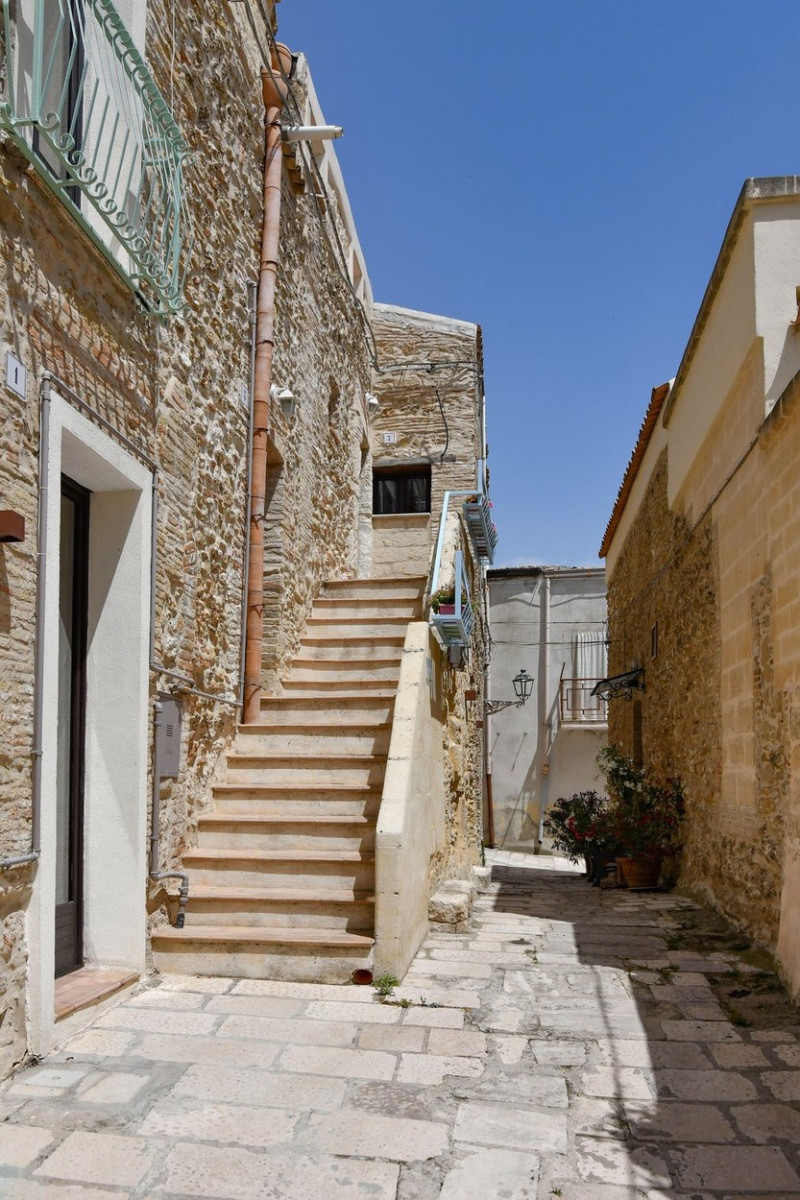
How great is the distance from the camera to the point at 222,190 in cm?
614

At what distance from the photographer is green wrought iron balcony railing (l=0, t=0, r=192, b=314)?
3.40 meters

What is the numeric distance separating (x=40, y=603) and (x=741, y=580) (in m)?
4.36

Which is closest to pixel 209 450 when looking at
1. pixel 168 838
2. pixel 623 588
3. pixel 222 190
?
pixel 222 190

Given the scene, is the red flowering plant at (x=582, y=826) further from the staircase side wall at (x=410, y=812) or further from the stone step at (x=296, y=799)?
the stone step at (x=296, y=799)

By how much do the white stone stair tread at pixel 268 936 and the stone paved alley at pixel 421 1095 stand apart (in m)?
0.20

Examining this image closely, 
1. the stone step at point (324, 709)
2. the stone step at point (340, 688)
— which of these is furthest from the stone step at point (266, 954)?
the stone step at point (340, 688)

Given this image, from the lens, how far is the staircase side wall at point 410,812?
4.52 meters

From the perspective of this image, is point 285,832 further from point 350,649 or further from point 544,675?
point 544,675

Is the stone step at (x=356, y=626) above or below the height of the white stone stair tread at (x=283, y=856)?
above

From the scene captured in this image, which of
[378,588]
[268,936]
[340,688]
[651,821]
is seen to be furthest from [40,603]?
[651,821]

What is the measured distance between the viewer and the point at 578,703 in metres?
20.8

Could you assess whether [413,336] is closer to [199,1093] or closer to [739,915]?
[739,915]

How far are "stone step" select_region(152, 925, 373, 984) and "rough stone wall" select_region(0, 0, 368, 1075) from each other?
27 cm

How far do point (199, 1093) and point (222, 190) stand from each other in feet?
17.6
